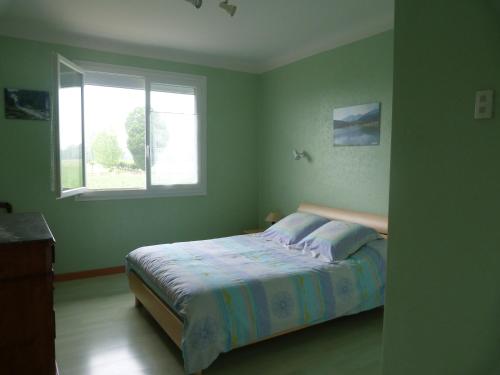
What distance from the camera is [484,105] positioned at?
1.39 metres

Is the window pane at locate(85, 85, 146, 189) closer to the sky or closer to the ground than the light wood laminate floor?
closer to the sky

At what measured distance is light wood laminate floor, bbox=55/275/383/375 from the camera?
7.94ft

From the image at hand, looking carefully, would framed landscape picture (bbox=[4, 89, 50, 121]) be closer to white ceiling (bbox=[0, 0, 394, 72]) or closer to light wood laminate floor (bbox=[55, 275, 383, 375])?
white ceiling (bbox=[0, 0, 394, 72])

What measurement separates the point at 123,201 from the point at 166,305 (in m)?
2.03

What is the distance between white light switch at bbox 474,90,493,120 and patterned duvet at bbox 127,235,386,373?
1696mm

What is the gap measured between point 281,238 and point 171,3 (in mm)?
2347

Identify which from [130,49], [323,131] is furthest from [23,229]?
[323,131]

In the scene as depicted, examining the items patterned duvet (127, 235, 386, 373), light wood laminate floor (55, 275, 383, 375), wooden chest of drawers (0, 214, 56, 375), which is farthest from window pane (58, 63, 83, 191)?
wooden chest of drawers (0, 214, 56, 375)

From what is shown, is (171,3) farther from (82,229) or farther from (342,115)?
(82,229)

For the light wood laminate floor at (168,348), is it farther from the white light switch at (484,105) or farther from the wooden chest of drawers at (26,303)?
the white light switch at (484,105)

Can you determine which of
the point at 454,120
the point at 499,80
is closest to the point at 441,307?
the point at 454,120

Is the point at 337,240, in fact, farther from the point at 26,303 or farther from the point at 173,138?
the point at 173,138

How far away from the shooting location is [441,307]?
159 cm

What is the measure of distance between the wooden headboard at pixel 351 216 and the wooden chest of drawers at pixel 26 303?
266cm
